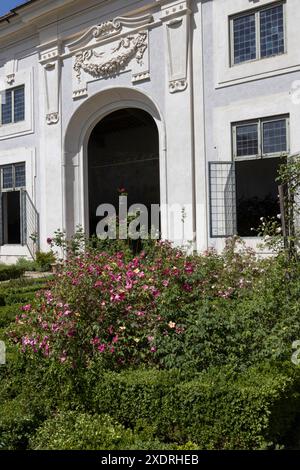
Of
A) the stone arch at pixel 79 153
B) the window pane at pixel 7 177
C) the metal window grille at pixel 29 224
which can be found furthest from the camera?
the window pane at pixel 7 177

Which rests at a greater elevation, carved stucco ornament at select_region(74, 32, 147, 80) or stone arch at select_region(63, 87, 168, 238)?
carved stucco ornament at select_region(74, 32, 147, 80)

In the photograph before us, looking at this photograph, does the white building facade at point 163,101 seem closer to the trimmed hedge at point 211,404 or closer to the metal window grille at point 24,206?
the metal window grille at point 24,206

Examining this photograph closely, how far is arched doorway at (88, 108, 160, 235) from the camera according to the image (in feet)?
71.4

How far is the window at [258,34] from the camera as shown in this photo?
422 inches

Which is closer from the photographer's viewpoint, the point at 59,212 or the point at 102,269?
the point at 102,269

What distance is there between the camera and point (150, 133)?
71.5 feet

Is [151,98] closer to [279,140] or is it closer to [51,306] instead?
[279,140]

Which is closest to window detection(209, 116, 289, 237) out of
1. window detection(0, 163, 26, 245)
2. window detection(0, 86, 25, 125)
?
window detection(0, 163, 26, 245)

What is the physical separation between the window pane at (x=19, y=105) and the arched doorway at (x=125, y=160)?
5.06 m

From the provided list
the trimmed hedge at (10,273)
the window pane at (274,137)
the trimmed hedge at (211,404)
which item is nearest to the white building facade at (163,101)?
the window pane at (274,137)

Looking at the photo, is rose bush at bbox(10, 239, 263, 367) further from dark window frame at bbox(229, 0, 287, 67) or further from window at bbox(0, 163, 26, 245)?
window at bbox(0, 163, 26, 245)

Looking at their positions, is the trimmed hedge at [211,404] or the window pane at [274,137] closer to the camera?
the trimmed hedge at [211,404]
